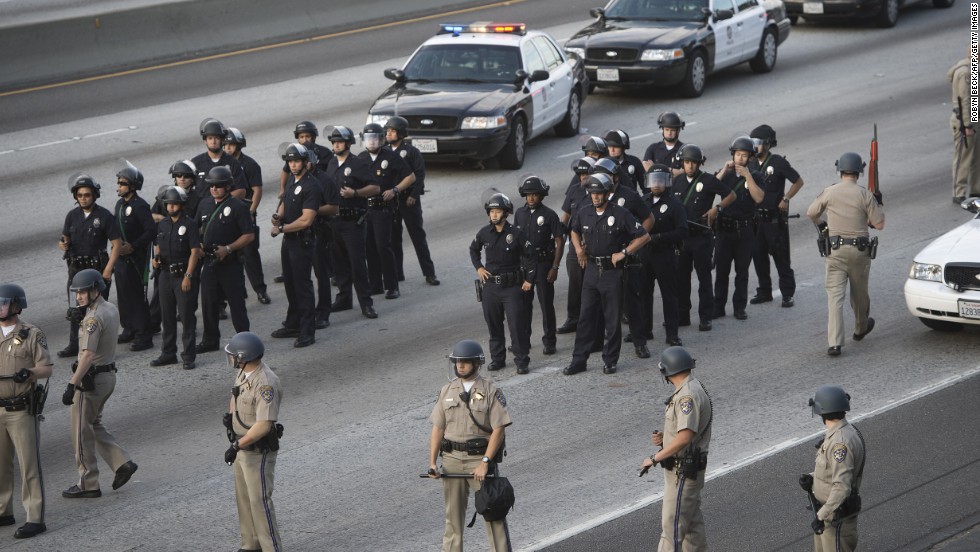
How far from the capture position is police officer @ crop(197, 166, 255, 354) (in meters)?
15.1

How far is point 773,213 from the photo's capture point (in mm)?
16312

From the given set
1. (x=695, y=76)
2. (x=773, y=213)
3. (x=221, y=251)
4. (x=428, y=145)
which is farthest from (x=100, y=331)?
Answer: (x=695, y=76)

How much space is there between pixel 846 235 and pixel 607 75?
1132 cm

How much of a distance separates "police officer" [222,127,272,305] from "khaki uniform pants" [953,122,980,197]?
9.44m

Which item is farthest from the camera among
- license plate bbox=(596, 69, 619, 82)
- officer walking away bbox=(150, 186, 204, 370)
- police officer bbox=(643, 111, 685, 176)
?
license plate bbox=(596, 69, 619, 82)

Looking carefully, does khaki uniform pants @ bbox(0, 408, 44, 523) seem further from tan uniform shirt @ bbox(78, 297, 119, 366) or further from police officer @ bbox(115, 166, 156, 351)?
police officer @ bbox(115, 166, 156, 351)

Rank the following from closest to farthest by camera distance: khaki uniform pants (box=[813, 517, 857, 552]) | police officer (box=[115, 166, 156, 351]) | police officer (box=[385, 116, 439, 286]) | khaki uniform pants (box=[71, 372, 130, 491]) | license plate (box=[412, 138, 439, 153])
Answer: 1. khaki uniform pants (box=[813, 517, 857, 552])
2. khaki uniform pants (box=[71, 372, 130, 491])
3. police officer (box=[115, 166, 156, 351])
4. police officer (box=[385, 116, 439, 286])
5. license plate (box=[412, 138, 439, 153])

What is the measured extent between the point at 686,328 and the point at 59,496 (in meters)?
6.96

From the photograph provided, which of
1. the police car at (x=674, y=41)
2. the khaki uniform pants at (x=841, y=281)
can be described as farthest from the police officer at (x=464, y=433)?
the police car at (x=674, y=41)

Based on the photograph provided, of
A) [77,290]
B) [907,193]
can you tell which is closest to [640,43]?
[907,193]

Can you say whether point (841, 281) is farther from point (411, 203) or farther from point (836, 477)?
point (836, 477)

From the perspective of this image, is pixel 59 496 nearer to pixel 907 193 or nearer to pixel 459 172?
pixel 459 172

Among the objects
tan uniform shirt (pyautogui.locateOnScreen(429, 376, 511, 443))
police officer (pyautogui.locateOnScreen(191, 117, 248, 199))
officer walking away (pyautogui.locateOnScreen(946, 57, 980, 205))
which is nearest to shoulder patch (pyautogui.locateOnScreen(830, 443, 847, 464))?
tan uniform shirt (pyautogui.locateOnScreen(429, 376, 511, 443))

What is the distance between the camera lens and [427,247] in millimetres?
17438
